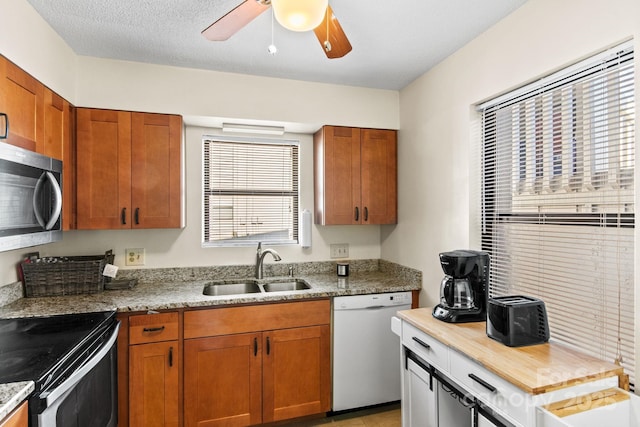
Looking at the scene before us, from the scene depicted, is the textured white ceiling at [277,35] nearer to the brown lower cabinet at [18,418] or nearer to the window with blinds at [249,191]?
the window with blinds at [249,191]

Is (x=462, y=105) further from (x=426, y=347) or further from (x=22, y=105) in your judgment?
(x=22, y=105)

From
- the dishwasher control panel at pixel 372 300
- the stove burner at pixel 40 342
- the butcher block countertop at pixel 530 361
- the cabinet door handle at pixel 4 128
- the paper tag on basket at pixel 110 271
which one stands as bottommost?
the dishwasher control panel at pixel 372 300

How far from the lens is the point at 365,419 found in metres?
2.39

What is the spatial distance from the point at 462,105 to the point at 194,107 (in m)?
1.81

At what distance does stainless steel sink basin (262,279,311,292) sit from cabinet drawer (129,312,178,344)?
2.52 ft

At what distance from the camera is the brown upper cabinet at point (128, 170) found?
2.24 metres

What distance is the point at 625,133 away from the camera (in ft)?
4.35

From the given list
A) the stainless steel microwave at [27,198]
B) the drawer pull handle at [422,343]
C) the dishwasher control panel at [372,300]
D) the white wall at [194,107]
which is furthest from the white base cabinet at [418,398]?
the stainless steel microwave at [27,198]

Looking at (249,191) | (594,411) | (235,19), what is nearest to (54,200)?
(235,19)

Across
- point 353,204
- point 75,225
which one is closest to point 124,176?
point 75,225

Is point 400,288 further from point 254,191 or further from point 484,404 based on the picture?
point 254,191

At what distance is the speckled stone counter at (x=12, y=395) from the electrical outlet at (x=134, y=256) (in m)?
1.50

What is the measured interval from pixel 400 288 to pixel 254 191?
1.43 metres

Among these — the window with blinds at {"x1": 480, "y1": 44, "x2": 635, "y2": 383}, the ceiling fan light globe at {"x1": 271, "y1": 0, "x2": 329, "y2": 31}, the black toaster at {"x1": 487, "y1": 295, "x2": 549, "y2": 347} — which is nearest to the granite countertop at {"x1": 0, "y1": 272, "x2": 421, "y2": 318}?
the window with blinds at {"x1": 480, "y1": 44, "x2": 635, "y2": 383}
